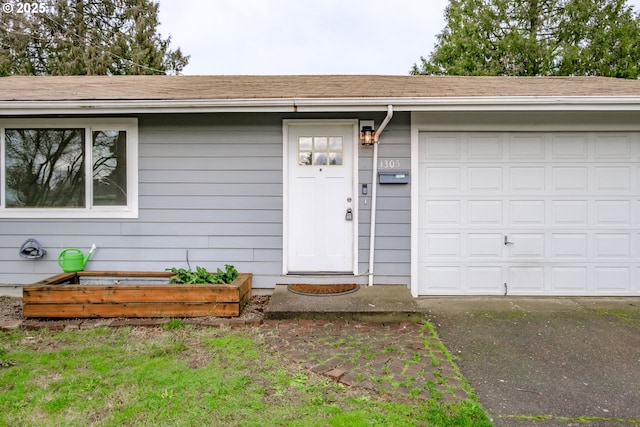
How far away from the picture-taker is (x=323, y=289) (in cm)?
409

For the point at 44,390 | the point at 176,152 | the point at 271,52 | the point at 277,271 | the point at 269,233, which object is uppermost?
the point at 271,52

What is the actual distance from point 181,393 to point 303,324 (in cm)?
137

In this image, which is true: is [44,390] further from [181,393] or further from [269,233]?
[269,233]

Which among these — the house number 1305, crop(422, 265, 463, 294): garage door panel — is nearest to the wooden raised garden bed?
the house number 1305

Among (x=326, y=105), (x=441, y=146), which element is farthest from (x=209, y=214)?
(x=441, y=146)

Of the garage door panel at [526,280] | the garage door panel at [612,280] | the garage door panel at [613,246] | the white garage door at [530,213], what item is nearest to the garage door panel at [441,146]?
the white garage door at [530,213]

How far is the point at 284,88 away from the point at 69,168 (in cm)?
277

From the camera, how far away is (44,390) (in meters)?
2.26

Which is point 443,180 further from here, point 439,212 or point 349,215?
point 349,215

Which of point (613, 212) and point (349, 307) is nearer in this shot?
point (349, 307)

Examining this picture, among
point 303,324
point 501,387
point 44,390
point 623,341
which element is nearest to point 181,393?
point 44,390

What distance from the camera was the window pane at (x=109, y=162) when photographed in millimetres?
4277

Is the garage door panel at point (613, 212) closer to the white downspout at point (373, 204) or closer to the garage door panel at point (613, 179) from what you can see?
the garage door panel at point (613, 179)

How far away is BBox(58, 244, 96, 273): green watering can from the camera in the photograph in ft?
13.4
